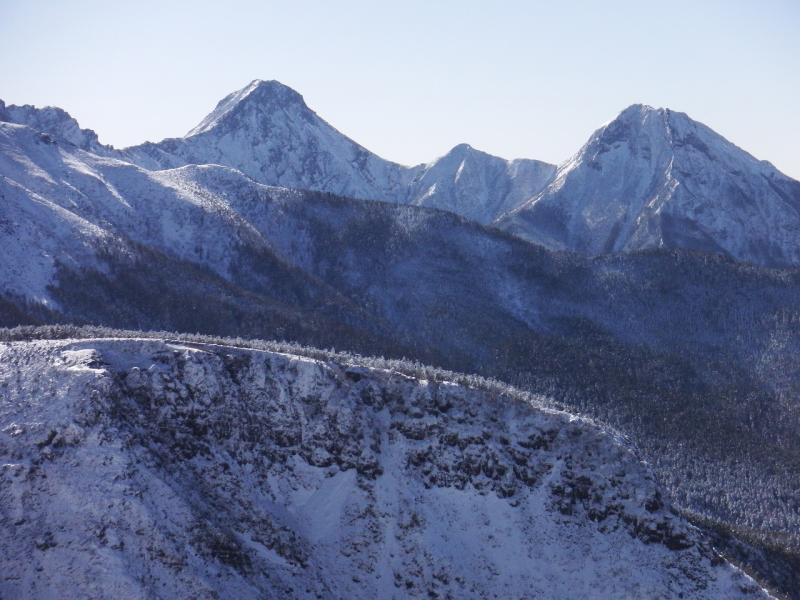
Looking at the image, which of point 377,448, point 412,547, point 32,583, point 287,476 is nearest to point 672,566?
point 412,547

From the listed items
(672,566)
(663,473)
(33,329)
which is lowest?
(663,473)

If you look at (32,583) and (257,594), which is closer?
(32,583)

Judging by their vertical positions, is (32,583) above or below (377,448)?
below

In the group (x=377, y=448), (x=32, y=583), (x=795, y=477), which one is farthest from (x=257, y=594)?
(x=795, y=477)

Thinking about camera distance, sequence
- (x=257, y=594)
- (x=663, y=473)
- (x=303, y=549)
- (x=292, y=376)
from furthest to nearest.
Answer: (x=663, y=473)
(x=292, y=376)
(x=303, y=549)
(x=257, y=594)

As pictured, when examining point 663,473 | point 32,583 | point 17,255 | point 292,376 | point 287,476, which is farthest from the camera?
point 17,255

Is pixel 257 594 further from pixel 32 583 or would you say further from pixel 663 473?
pixel 663 473
